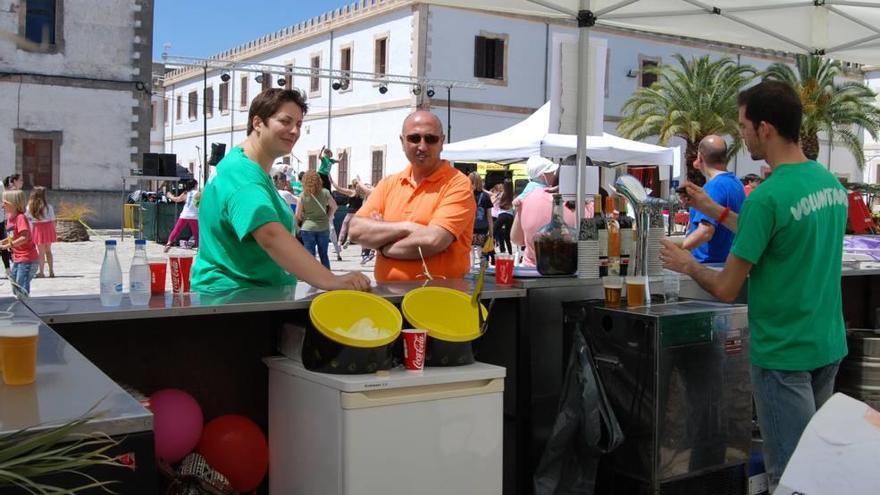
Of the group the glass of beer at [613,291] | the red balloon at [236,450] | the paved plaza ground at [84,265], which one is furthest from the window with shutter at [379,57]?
the red balloon at [236,450]

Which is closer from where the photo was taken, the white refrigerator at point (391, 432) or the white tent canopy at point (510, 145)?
the white refrigerator at point (391, 432)

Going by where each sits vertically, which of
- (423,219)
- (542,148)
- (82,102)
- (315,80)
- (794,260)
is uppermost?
(315,80)

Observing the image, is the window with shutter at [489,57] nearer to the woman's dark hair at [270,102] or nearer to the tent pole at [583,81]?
the tent pole at [583,81]

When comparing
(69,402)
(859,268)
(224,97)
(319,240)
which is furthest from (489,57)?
(69,402)


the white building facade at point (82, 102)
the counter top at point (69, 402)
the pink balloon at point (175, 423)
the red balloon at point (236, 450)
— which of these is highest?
the white building facade at point (82, 102)

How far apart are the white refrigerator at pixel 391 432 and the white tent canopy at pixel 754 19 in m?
2.87

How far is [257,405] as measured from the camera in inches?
144

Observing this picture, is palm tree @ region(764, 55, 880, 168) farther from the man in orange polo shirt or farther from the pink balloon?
the pink balloon

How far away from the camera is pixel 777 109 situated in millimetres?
3006

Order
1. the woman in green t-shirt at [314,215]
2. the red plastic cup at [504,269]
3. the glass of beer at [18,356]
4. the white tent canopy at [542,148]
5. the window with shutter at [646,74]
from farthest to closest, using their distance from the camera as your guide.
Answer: the window with shutter at [646,74], the woman in green t-shirt at [314,215], the white tent canopy at [542,148], the red plastic cup at [504,269], the glass of beer at [18,356]

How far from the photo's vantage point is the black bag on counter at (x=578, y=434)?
3.43 metres

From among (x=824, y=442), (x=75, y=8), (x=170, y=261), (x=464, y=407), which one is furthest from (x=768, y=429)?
(x=75, y=8)

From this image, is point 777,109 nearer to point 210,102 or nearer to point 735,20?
point 735,20

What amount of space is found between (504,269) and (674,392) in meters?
0.85
